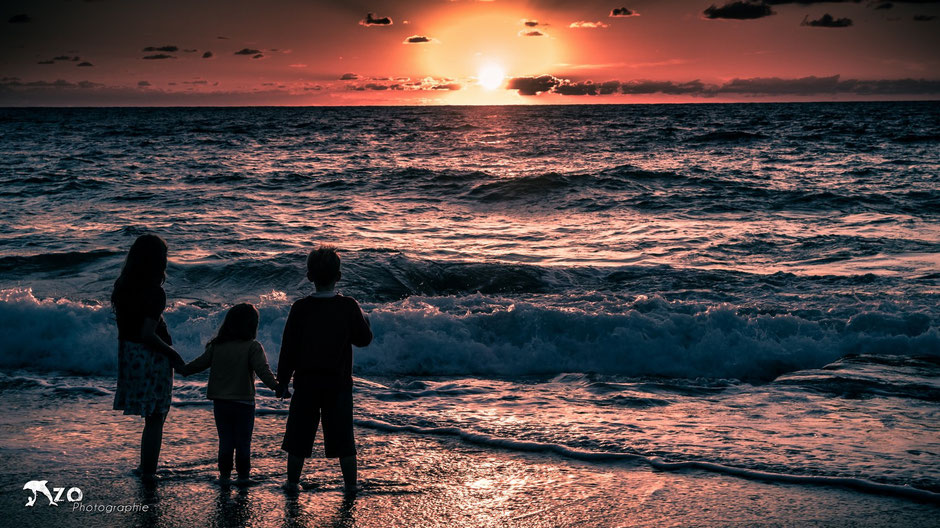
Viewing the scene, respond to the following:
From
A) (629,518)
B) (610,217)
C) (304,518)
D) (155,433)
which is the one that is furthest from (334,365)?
(610,217)

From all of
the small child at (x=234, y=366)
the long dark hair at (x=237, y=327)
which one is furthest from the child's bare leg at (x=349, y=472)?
the long dark hair at (x=237, y=327)

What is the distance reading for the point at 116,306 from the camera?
4.29m

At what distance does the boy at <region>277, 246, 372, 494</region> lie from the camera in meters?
4.13

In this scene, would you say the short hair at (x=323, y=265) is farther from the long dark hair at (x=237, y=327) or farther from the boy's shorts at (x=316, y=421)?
the boy's shorts at (x=316, y=421)

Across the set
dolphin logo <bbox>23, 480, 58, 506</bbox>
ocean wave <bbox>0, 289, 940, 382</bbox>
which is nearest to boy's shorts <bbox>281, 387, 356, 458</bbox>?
dolphin logo <bbox>23, 480, 58, 506</bbox>

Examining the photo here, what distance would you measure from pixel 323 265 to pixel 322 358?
1.73 feet

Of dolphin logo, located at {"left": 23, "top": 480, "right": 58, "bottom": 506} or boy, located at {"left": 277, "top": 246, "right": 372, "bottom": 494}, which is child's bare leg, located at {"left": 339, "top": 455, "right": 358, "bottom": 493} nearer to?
boy, located at {"left": 277, "top": 246, "right": 372, "bottom": 494}

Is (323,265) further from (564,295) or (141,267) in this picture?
(564,295)

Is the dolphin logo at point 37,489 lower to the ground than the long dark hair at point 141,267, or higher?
lower

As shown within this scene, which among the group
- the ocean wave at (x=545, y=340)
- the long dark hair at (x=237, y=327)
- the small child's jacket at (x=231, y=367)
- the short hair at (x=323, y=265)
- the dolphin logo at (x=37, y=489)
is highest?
the short hair at (x=323, y=265)

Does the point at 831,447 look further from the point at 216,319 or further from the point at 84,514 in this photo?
the point at 216,319

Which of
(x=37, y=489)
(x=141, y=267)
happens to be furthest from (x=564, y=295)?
(x=37, y=489)

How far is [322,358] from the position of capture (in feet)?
13.5

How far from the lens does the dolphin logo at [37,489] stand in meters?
4.20
